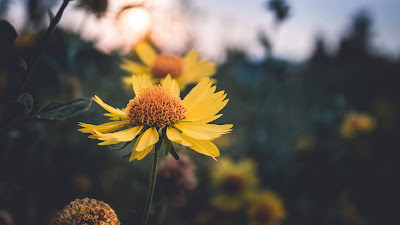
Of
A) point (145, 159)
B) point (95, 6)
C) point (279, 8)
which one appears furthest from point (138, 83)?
point (279, 8)

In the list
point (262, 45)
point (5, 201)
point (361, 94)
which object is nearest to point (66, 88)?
point (5, 201)

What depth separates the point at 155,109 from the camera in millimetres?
1062

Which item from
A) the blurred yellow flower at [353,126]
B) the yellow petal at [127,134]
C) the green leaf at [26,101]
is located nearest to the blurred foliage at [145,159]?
the green leaf at [26,101]

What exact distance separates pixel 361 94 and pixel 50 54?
9.51 meters

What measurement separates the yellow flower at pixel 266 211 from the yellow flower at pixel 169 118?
6.03 ft

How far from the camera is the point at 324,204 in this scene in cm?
298

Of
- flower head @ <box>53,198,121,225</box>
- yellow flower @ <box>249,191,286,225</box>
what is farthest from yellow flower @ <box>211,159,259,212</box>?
flower head @ <box>53,198,121,225</box>

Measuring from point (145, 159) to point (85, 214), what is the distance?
164 cm

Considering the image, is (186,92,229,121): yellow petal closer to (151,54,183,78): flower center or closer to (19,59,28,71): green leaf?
(19,59,28,71): green leaf

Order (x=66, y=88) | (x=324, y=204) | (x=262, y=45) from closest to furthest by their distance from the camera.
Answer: (x=66, y=88) → (x=262, y=45) → (x=324, y=204)

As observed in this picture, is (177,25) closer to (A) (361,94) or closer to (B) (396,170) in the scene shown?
(B) (396,170)

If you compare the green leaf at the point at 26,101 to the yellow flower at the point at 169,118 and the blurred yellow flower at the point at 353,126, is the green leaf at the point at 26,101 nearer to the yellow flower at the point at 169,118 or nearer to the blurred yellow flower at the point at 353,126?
the yellow flower at the point at 169,118

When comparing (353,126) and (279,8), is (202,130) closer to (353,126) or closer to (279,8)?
(279,8)

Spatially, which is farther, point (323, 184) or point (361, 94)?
point (361, 94)
